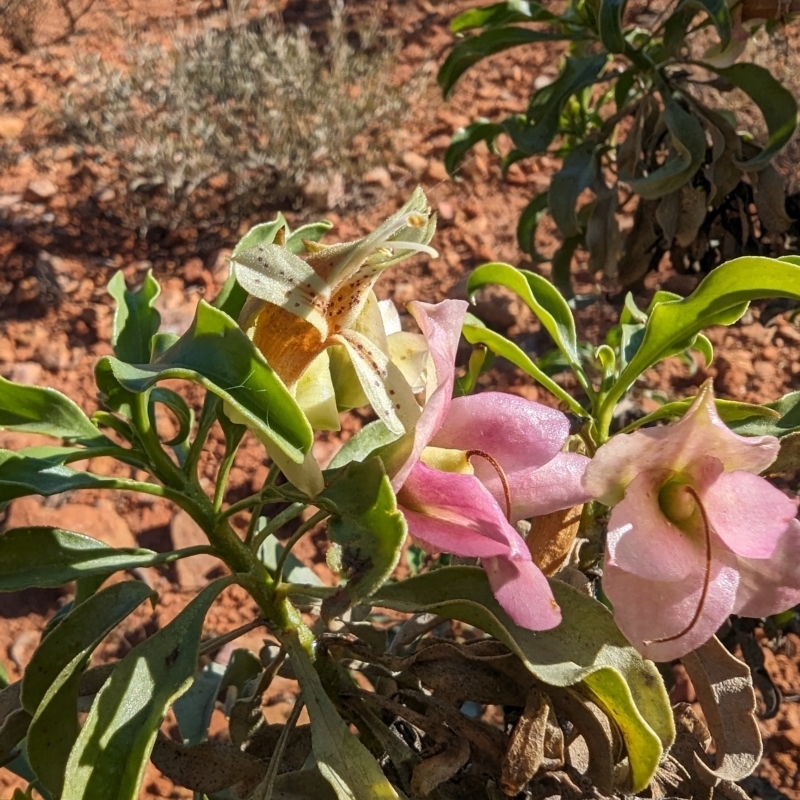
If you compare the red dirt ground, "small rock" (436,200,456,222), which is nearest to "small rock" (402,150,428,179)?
the red dirt ground

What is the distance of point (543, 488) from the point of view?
83 cm

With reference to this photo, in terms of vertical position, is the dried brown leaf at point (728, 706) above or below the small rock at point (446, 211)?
above

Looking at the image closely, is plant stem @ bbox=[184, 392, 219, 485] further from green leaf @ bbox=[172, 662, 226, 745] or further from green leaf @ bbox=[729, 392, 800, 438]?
green leaf @ bbox=[729, 392, 800, 438]

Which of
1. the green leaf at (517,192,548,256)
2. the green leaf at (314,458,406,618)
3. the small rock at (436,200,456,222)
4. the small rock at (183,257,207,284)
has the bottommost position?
the small rock at (183,257,207,284)

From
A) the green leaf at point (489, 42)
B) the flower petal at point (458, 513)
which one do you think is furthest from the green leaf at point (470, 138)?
the flower petal at point (458, 513)

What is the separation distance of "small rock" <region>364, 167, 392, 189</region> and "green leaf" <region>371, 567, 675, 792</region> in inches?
121

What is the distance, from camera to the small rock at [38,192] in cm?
364

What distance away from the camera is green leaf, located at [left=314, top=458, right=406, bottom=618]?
74 cm

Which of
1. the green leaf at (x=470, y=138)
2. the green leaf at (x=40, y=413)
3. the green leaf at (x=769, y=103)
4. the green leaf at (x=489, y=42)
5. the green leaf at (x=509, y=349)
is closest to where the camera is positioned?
the green leaf at (x=40, y=413)

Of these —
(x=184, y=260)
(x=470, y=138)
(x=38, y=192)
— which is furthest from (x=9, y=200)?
(x=470, y=138)

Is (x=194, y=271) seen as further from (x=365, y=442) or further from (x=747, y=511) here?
(x=747, y=511)

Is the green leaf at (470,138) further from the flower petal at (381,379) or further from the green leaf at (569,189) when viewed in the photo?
the flower petal at (381,379)

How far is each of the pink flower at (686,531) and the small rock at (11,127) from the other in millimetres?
4069

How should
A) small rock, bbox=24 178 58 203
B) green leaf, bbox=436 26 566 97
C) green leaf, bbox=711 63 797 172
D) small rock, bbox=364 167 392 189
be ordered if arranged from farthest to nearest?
small rock, bbox=364 167 392 189, small rock, bbox=24 178 58 203, green leaf, bbox=436 26 566 97, green leaf, bbox=711 63 797 172
